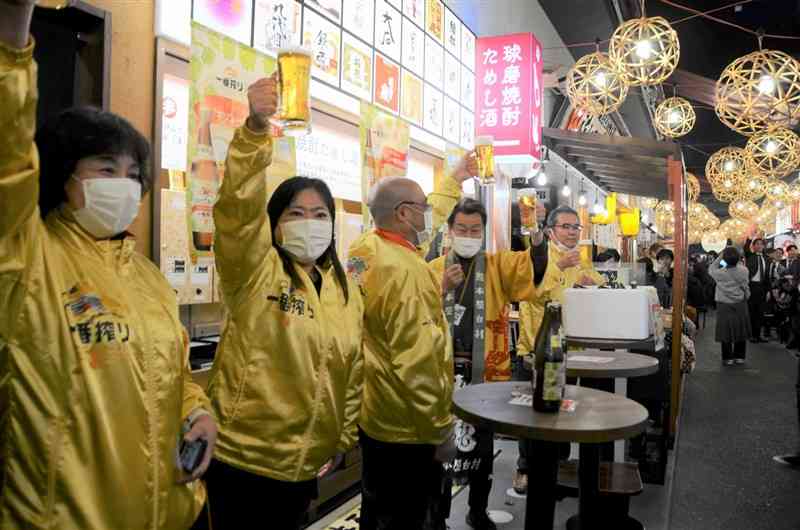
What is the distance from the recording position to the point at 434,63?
5422 mm

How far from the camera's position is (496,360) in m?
3.62

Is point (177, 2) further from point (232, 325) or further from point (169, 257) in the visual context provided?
point (232, 325)

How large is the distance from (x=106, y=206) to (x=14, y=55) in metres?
0.37

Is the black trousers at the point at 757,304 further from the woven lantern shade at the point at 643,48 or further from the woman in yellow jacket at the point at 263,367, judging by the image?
the woman in yellow jacket at the point at 263,367

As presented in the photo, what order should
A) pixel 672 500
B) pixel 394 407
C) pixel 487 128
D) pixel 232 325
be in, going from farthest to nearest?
pixel 487 128 → pixel 672 500 → pixel 394 407 → pixel 232 325

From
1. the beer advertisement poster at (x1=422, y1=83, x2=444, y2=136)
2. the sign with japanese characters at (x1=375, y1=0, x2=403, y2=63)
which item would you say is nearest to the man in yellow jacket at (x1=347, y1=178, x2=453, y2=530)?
the sign with japanese characters at (x1=375, y1=0, x2=403, y2=63)

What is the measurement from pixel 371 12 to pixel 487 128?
2057 millimetres

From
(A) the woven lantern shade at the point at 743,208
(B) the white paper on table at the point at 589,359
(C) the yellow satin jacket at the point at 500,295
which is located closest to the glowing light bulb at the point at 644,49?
(C) the yellow satin jacket at the point at 500,295

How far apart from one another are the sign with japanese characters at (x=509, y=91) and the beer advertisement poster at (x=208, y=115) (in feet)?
12.9

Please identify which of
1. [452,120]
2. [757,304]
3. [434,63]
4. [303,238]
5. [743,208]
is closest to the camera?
[303,238]

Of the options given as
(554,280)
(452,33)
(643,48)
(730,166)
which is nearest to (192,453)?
(554,280)

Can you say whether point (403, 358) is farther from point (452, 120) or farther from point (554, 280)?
point (452, 120)

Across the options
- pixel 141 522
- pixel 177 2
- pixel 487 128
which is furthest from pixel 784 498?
pixel 177 2

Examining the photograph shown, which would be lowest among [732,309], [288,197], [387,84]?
[732,309]
